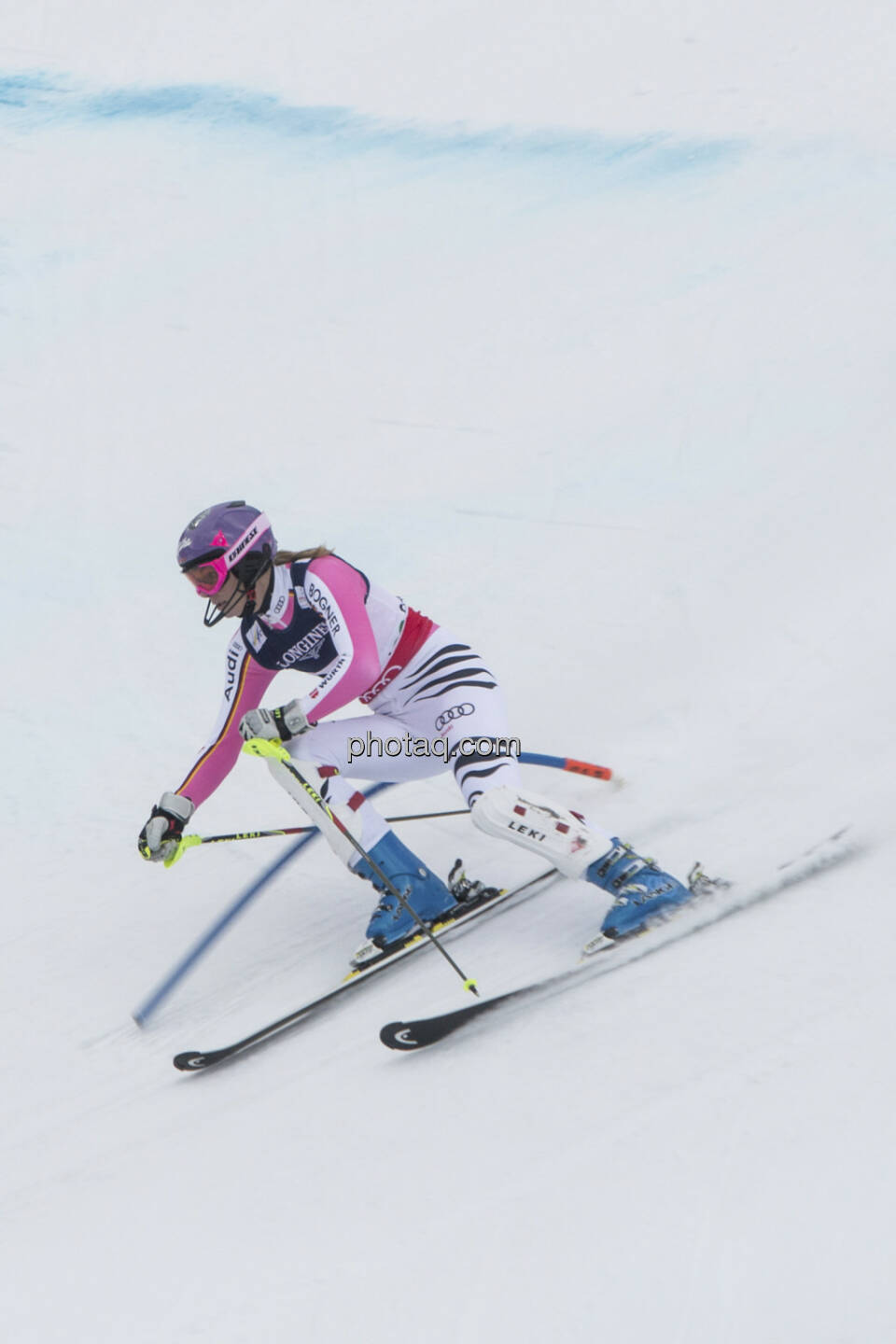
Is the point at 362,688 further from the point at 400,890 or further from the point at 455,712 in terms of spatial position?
the point at 400,890

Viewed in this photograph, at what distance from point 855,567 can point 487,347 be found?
133 inches

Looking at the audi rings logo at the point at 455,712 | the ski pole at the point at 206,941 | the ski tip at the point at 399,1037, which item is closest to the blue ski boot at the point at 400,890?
the ski pole at the point at 206,941

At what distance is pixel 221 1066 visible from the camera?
400cm

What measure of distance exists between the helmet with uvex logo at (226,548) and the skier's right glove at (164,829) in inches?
28.3

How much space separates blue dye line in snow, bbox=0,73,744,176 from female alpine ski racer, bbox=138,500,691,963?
6.63 meters

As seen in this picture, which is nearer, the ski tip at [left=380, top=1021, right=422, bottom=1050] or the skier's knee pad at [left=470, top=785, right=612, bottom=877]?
the ski tip at [left=380, top=1021, right=422, bottom=1050]

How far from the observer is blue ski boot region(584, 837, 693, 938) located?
416 cm

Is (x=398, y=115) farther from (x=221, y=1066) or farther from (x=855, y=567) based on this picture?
(x=221, y=1066)

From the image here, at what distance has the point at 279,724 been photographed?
13.9ft

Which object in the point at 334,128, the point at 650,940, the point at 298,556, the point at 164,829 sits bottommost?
the point at 650,940

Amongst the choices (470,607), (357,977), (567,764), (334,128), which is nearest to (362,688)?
(357,977)

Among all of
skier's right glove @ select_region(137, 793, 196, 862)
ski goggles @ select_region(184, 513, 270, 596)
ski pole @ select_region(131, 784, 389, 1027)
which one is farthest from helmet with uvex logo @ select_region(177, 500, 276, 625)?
ski pole @ select_region(131, 784, 389, 1027)

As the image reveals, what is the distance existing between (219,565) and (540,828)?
145 centimetres

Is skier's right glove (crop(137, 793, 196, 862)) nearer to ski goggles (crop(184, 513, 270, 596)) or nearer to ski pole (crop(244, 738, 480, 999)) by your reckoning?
ski pole (crop(244, 738, 480, 999))
